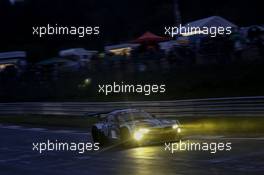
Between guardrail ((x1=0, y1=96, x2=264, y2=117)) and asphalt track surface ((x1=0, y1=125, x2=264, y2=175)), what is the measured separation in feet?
12.7

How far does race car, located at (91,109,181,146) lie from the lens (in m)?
16.4

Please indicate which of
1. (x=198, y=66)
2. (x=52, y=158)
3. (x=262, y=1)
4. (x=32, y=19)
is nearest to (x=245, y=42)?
(x=198, y=66)

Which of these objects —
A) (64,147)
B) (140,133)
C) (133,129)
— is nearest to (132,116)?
(133,129)

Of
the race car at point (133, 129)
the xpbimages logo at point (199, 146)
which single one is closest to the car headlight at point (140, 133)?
the race car at point (133, 129)

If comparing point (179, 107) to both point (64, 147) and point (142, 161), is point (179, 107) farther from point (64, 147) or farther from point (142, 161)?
point (142, 161)

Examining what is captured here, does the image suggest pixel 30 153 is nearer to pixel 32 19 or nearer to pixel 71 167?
pixel 71 167

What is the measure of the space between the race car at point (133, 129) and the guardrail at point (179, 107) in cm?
464

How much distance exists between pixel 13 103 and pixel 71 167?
2375 centimetres

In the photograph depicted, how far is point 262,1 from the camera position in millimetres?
51000

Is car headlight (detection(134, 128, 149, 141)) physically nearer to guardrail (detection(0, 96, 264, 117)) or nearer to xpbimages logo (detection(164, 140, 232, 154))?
xpbimages logo (detection(164, 140, 232, 154))

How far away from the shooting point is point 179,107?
24484mm

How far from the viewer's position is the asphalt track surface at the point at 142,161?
1143 centimetres

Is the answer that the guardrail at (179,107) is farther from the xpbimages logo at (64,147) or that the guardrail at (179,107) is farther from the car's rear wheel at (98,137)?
the xpbimages logo at (64,147)

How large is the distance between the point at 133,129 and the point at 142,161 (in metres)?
3.43
